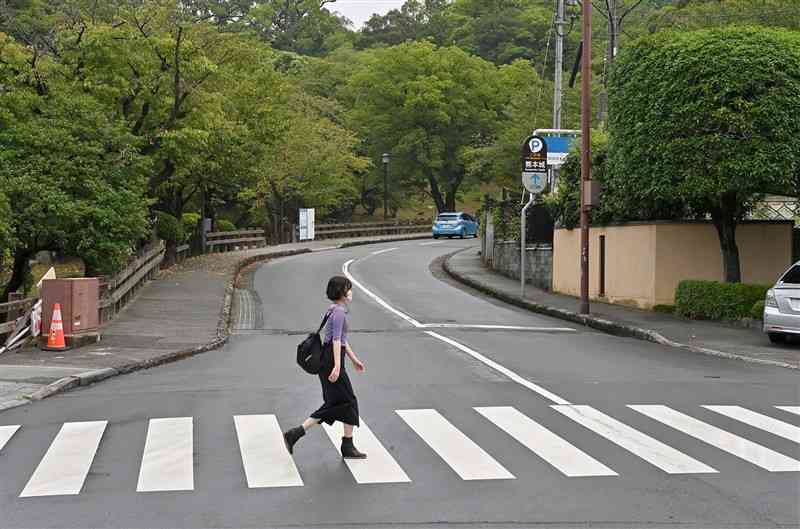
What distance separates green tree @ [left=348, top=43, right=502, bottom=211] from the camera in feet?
216

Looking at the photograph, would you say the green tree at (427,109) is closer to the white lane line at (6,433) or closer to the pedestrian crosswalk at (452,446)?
the pedestrian crosswalk at (452,446)

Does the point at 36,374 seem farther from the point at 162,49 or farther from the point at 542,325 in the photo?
the point at 162,49

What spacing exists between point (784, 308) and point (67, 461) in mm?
13077

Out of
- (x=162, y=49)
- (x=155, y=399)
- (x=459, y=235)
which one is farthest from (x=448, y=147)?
(x=155, y=399)

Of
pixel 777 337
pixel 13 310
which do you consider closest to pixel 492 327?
pixel 777 337

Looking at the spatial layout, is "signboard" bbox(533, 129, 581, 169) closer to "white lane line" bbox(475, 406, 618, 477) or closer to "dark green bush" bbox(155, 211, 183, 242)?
"dark green bush" bbox(155, 211, 183, 242)

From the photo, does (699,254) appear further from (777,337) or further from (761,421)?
(761,421)

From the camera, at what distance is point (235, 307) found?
27.4 m

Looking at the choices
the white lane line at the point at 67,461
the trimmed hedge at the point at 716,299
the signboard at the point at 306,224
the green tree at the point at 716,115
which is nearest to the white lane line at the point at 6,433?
the white lane line at the point at 67,461

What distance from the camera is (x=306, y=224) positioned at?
5741 centimetres

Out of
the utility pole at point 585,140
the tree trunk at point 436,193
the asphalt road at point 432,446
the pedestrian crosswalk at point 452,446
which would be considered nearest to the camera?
the asphalt road at point 432,446

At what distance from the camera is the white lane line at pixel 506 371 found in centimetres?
1266

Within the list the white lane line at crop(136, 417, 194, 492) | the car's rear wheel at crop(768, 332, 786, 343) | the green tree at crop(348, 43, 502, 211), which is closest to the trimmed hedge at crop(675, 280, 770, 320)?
the car's rear wheel at crop(768, 332, 786, 343)

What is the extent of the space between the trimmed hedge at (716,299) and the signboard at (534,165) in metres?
7.49
